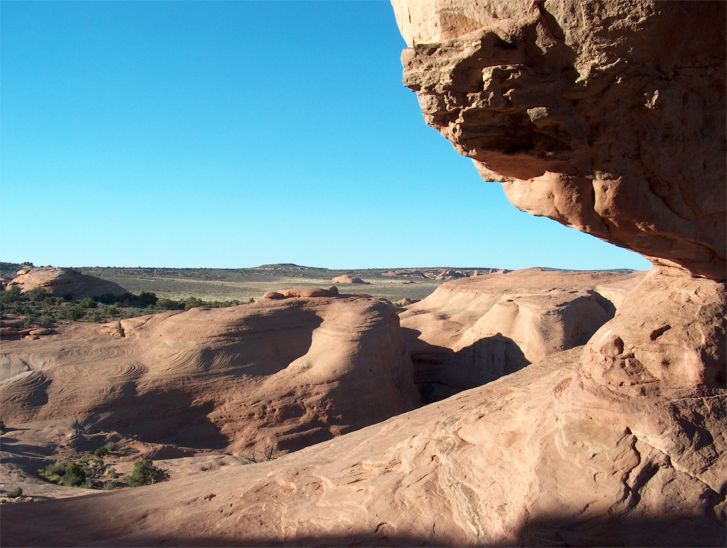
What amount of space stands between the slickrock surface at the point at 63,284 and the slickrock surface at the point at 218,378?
550 inches

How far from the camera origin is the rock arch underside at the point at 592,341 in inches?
171

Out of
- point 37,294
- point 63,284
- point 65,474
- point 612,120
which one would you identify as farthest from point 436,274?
point 612,120

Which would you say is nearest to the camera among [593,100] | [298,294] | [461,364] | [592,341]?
[593,100]

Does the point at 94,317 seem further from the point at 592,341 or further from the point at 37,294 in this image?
the point at 592,341

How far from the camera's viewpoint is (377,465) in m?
6.10

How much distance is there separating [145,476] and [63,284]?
21.6 meters

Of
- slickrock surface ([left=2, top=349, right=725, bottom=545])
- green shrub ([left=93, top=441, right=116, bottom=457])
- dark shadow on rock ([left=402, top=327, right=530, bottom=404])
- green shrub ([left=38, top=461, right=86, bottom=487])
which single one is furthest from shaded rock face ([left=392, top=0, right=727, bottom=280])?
dark shadow on rock ([left=402, top=327, right=530, bottom=404])

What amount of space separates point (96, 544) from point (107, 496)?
4.90 feet

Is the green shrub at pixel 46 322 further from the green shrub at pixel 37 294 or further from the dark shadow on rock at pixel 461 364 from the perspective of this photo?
the dark shadow on rock at pixel 461 364

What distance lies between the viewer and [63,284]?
97.0 ft

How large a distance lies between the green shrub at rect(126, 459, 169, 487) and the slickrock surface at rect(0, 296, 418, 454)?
294 cm

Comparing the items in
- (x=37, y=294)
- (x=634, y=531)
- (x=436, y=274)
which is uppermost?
(x=436, y=274)

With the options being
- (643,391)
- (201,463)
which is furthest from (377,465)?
(201,463)

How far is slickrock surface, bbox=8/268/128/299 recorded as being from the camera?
29.3m
